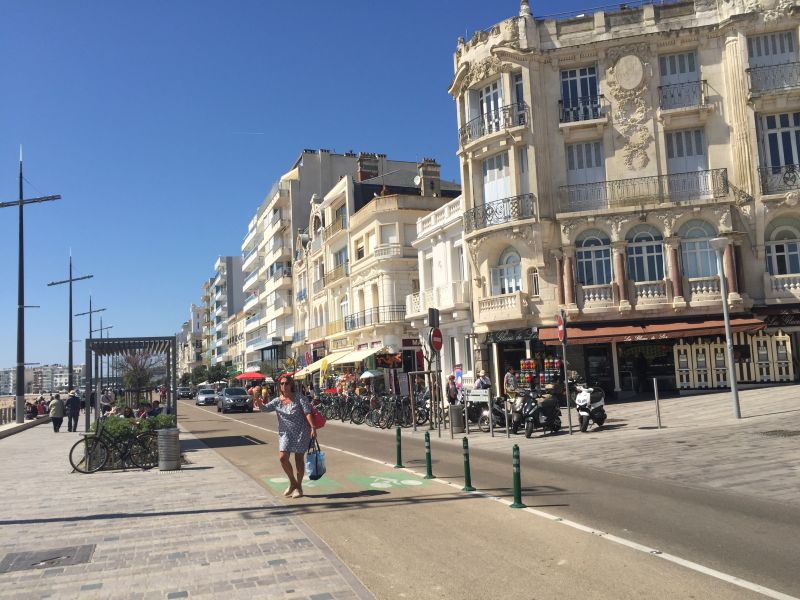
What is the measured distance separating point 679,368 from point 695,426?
8924mm

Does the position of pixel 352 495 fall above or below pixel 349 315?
below

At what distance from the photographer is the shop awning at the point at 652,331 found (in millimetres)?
24125

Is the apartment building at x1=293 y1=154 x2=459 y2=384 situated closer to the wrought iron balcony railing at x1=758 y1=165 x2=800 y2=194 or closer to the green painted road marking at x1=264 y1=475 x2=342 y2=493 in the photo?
the wrought iron balcony railing at x1=758 y1=165 x2=800 y2=194

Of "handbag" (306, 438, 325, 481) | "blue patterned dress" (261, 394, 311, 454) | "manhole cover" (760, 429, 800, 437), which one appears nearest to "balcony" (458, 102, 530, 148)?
"manhole cover" (760, 429, 800, 437)

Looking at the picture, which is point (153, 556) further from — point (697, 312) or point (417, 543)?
point (697, 312)

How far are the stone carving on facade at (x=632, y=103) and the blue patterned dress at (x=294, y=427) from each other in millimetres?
20282

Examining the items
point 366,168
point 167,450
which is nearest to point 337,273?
point 366,168

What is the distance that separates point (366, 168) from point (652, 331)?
28.4 m

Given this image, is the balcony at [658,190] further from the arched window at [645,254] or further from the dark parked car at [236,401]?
the dark parked car at [236,401]

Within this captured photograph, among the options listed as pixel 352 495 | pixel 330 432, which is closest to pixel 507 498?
pixel 352 495

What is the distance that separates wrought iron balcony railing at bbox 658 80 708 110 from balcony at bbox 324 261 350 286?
23.2m

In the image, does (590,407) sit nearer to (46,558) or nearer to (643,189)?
(643,189)

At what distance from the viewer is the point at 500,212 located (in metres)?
27.9

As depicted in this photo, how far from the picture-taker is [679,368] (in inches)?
1011
